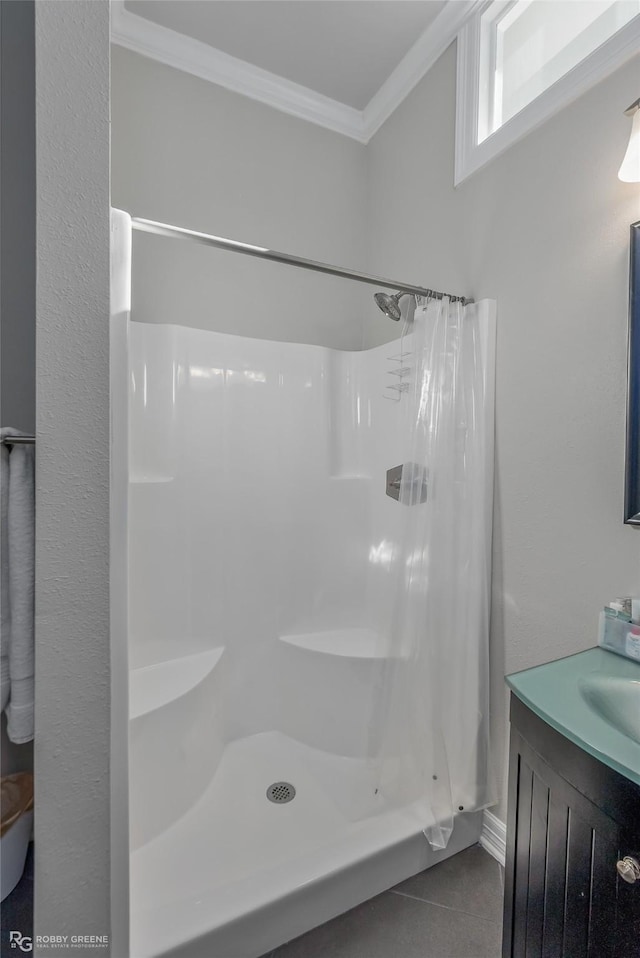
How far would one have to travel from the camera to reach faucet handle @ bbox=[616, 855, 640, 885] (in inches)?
26.8

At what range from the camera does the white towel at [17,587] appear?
0.85 meters

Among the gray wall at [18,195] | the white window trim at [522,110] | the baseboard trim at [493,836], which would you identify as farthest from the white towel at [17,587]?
the white window trim at [522,110]

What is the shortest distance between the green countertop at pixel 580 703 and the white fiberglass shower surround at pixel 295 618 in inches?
18.5

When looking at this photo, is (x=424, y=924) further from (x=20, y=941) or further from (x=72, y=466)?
(x=72, y=466)

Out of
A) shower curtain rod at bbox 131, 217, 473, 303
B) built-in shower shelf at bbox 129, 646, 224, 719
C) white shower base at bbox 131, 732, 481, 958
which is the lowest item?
white shower base at bbox 131, 732, 481, 958

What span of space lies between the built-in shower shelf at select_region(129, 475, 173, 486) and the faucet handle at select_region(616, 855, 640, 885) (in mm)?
1618

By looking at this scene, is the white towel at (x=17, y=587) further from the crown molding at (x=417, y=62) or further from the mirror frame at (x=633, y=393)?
the crown molding at (x=417, y=62)

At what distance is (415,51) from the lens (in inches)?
76.7

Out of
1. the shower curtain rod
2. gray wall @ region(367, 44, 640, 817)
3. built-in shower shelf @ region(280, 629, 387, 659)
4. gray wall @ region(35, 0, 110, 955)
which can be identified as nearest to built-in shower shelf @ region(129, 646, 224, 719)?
built-in shower shelf @ region(280, 629, 387, 659)

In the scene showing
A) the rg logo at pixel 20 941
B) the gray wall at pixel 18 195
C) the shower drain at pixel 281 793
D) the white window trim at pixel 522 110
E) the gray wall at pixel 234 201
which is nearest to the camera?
the gray wall at pixel 18 195

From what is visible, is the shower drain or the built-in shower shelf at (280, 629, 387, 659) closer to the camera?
the shower drain

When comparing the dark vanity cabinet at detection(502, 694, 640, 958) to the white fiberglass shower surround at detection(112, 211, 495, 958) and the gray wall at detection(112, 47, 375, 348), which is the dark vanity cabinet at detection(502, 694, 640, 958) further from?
the gray wall at detection(112, 47, 375, 348)

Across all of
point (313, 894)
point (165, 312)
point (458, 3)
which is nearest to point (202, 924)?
point (313, 894)

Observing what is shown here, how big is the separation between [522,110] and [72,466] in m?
1.71
